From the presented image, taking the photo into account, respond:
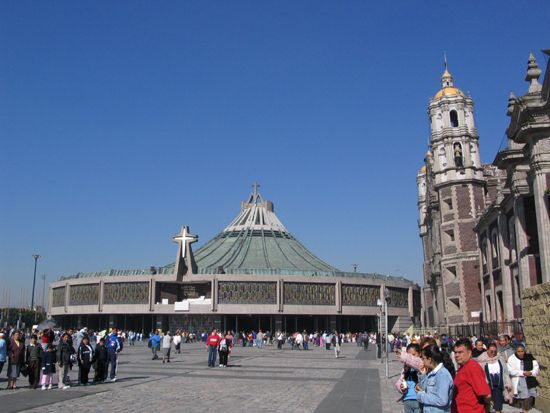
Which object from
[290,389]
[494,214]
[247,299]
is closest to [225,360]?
[290,389]

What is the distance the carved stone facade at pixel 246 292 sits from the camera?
203ft

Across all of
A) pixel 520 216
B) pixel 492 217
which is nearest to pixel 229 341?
pixel 520 216

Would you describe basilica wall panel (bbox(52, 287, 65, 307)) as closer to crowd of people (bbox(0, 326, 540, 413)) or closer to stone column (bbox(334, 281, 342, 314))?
stone column (bbox(334, 281, 342, 314))

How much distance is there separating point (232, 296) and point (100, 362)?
4468 cm

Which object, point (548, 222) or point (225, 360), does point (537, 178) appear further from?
point (225, 360)

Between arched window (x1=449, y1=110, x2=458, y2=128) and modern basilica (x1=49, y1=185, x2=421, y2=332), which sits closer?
arched window (x1=449, y1=110, x2=458, y2=128)

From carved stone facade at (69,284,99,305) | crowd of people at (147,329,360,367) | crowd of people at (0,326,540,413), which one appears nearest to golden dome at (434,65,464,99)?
crowd of people at (147,329,360,367)

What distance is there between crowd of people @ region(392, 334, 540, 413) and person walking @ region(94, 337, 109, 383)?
1127 cm

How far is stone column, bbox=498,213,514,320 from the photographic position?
107 ft

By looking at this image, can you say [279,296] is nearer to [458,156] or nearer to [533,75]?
[458,156]

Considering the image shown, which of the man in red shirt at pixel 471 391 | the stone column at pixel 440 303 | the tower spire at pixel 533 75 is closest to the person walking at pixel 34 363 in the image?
the man in red shirt at pixel 471 391

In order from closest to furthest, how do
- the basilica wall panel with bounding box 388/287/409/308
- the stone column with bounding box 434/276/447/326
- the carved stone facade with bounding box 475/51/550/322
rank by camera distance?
the carved stone facade with bounding box 475/51/550/322 → the stone column with bounding box 434/276/447/326 → the basilica wall panel with bounding box 388/287/409/308

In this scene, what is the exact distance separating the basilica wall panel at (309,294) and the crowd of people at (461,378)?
164 feet

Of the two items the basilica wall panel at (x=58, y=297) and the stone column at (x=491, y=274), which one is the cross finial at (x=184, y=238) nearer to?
the basilica wall panel at (x=58, y=297)
